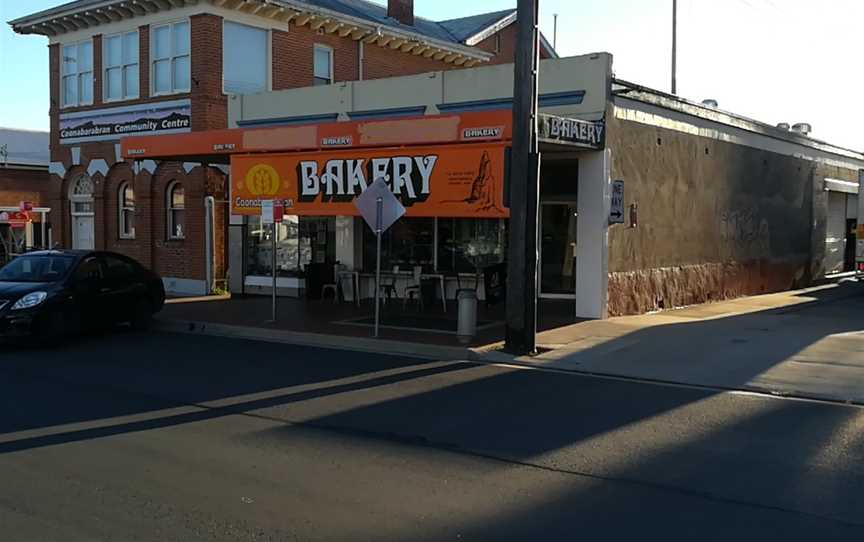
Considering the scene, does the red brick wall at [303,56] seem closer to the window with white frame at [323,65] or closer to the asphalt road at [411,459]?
the window with white frame at [323,65]

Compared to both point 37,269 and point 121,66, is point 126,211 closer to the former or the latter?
point 121,66

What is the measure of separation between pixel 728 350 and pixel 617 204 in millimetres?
4547

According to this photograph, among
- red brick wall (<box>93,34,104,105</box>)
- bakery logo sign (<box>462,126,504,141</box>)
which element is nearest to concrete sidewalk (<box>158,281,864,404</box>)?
bakery logo sign (<box>462,126,504,141</box>)

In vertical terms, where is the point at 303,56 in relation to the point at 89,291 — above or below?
above

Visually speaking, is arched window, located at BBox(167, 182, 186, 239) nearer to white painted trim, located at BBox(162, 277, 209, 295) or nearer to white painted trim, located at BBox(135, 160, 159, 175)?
white painted trim, located at BBox(135, 160, 159, 175)

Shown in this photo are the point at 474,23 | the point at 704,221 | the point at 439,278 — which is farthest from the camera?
the point at 474,23

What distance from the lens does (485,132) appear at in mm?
13852

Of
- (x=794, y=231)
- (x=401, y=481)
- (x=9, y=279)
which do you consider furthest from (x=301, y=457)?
(x=794, y=231)

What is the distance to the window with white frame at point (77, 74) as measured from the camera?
25.0 meters

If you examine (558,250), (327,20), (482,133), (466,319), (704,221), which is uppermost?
(327,20)

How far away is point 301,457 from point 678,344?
8.37 m

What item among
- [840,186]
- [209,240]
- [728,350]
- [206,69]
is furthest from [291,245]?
[840,186]

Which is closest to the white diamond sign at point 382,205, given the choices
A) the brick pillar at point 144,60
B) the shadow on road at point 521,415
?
the shadow on road at point 521,415

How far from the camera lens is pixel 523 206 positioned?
12.5 metres
